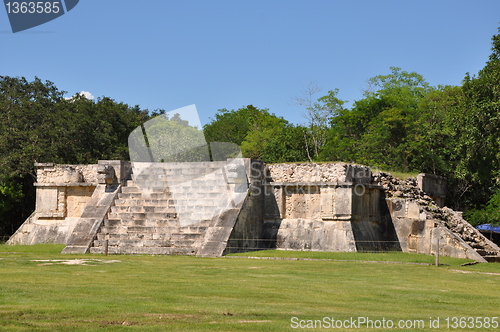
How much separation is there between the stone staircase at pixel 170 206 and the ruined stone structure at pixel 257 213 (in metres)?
0.03

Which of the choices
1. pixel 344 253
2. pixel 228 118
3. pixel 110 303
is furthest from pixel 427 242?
pixel 228 118

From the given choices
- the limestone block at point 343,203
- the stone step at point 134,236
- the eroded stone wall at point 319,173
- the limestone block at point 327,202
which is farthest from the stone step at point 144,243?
the limestone block at point 343,203

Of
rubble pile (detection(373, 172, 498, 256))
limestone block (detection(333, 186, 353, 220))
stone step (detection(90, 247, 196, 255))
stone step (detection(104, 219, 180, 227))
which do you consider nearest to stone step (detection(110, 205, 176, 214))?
stone step (detection(104, 219, 180, 227))

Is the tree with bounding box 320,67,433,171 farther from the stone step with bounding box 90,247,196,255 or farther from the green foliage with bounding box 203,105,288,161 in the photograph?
the stone step with bounding box 90,247,196,255

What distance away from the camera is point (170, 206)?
19938mm

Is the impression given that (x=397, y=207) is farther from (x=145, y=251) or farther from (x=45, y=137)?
(x=45, y=137)

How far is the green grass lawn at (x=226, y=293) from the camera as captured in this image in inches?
289

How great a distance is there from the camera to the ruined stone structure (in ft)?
61.7

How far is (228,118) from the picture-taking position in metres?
57.2

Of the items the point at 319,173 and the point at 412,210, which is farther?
the point at 412,210

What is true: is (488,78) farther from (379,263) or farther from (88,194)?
(88,194)

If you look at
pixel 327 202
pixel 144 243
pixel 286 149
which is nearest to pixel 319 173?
pixel 327 202

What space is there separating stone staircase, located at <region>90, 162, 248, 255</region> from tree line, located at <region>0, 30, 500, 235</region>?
8561 millimetres

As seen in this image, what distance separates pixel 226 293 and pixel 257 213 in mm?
10743
